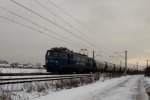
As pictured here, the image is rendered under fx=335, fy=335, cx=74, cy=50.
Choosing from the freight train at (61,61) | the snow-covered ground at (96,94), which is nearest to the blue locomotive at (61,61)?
the freight train at (61,61)

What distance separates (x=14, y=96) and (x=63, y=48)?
2482cm

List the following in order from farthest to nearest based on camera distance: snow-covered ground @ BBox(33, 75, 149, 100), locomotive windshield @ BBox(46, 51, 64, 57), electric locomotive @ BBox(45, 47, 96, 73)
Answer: locomotive windshield @ BBox(46, 51, 64, 57)
electric locomotive @ BBox(45, 47, 96, 73)
snow-covered ground @ BBox(33, 75, 149, 100)

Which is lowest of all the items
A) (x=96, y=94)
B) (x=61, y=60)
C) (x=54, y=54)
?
(x=96, y=94)

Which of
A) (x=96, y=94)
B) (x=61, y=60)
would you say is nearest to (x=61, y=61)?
(x=61, y=60)

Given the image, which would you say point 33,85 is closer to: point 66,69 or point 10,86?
point 10,86

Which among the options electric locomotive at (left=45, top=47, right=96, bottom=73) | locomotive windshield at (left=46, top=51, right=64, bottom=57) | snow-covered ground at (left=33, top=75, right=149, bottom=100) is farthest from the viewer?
locomotive windshield at (left=46, top=51, right=64, bottom=57)

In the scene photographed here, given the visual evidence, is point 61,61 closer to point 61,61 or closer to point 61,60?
point 61,61

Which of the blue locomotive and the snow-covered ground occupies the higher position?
the blue locomotive

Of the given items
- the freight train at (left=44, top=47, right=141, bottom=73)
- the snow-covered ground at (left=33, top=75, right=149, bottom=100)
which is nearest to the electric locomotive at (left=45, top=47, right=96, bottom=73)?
the freight train at (left=44, top=47, right=141, bottom=73)

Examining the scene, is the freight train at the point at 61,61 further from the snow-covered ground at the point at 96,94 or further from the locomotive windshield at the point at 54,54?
the snow-covered ground at the point at 96,94

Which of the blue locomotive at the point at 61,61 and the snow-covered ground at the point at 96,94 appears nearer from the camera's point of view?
the snow-covered ground at the point at 96,94

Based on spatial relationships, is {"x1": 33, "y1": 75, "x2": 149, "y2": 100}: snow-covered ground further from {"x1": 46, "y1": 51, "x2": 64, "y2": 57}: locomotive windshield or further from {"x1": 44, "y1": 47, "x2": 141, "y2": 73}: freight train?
{"x1": 46, "y1": 51, "x2": 64, "y2": 57}: locomotive windshield

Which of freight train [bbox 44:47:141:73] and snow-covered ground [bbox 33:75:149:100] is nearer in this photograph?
snow-covered ground [bbox 33:75:149:100]

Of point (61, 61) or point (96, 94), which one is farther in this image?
point (61, 61)
